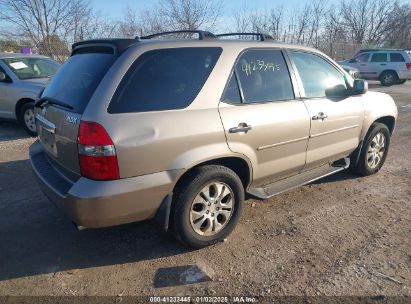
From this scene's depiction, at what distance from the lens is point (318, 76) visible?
Result: 4.05 meters

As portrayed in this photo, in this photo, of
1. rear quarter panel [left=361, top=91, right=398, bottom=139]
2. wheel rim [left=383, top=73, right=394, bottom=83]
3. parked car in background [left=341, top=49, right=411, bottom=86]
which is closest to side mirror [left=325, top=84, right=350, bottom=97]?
rear quarter panel [left=361, top=91, right=398, bottom=139]

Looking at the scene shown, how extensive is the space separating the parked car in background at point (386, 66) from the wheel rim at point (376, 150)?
51.5ft

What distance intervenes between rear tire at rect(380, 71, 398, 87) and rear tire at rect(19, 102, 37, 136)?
1753 cm

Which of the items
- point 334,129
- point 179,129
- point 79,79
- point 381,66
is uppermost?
point 79,79

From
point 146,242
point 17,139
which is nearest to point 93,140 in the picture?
point 146,242

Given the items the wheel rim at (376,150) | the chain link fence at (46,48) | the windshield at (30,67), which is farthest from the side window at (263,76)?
the chain link fence at (46,48)

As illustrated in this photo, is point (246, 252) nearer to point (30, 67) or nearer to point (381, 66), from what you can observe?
point (30, 67)

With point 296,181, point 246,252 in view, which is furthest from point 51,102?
point 296,181

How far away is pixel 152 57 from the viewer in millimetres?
2820

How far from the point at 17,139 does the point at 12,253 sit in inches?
181

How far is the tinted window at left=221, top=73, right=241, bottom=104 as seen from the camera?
3129 mm

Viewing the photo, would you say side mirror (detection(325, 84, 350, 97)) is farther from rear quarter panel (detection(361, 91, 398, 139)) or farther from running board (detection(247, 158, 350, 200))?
running board (detection(247, 158, 350, 200))

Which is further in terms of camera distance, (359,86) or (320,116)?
(359,86)

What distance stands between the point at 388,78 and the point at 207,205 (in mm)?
18782
